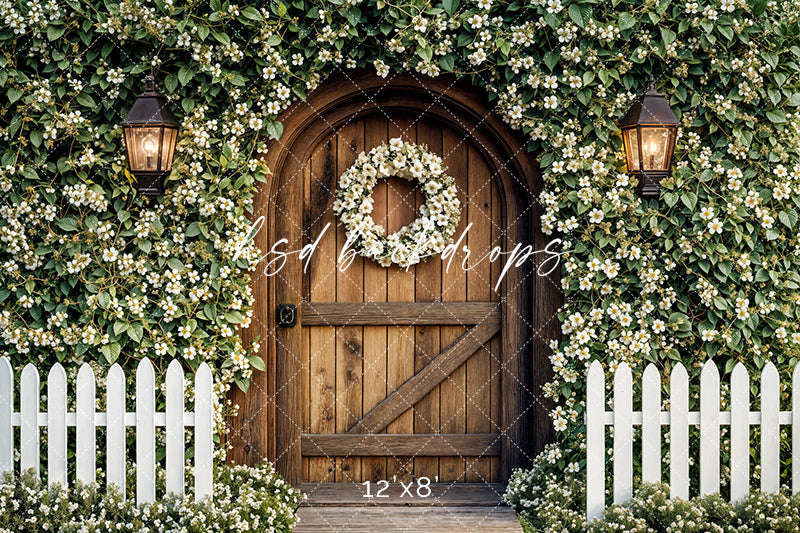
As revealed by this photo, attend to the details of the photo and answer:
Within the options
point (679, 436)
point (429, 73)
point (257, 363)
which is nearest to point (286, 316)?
point (257, 363)

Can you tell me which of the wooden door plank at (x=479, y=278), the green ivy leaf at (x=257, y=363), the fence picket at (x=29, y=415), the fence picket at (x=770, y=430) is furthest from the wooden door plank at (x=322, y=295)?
the fence picket at (x=770, y=430)

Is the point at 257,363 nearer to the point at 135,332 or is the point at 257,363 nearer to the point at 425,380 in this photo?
the point at 135,332

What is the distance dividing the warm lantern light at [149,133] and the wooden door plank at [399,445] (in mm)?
1811

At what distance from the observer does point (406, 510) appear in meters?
3.70

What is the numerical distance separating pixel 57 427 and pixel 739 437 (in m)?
3.38

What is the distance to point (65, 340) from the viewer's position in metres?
3.68

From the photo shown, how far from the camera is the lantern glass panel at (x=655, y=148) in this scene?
341 centimetres

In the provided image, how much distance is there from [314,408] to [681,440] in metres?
2.08

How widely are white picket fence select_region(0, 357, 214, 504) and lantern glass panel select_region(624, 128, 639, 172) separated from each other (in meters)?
2.44

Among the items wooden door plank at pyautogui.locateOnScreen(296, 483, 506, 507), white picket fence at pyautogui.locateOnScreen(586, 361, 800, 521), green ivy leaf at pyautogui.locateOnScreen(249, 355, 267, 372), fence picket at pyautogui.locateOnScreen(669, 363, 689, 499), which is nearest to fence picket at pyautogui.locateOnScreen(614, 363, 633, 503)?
white picket fence at pyautogui.locateOnScreen(586, 361, 800, 521)

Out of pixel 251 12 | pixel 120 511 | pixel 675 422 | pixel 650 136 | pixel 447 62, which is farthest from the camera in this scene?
pixel 447 62

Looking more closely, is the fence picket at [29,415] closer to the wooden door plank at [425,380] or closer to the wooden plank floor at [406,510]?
the wooden plank floor at [406,510]

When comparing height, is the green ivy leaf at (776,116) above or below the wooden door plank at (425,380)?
above

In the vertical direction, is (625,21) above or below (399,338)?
above
